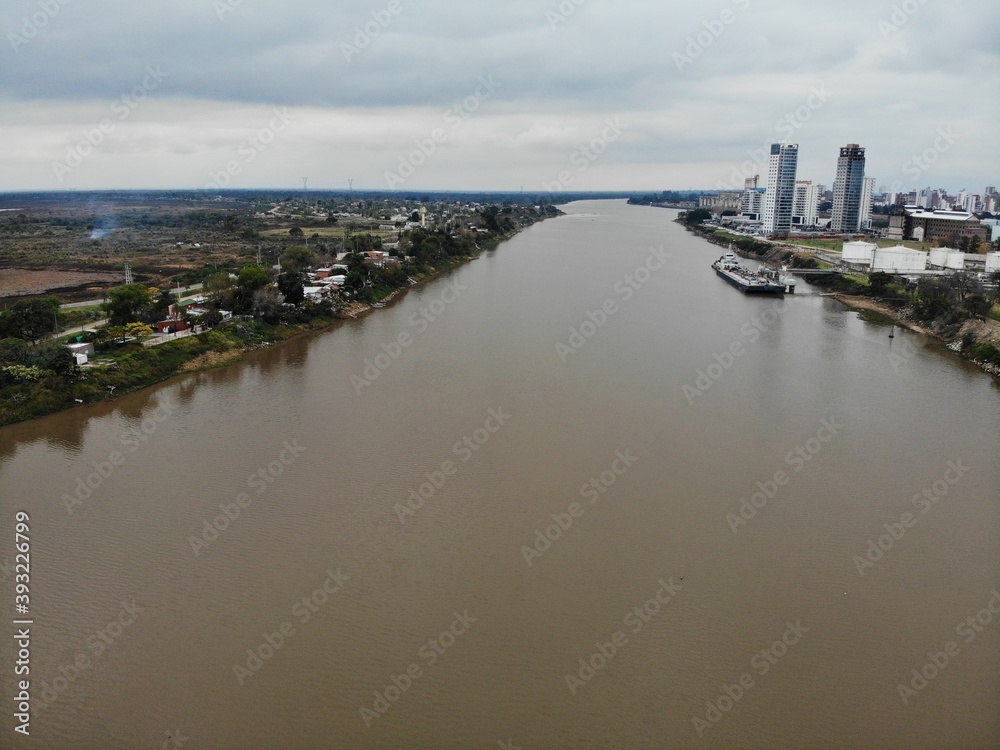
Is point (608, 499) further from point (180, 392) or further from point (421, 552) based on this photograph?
point (180, 392)

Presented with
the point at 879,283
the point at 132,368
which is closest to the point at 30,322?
the point at 132,368

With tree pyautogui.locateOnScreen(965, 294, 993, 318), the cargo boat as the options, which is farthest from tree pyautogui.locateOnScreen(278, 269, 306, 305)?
tree pyautogui.locateOnScreen(965, 294, 993, 318)

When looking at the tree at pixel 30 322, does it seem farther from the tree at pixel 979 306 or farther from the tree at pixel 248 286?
the tree at pixel 979 306

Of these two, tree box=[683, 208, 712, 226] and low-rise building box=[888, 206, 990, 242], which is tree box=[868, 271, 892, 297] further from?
tree box=[683, 208, 712, 226]

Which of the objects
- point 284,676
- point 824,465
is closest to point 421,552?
point 284,676

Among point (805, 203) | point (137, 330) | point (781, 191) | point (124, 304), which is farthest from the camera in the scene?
point (805, 203)

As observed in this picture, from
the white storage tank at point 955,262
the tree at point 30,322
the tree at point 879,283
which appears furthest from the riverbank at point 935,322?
the tree at point 30,322

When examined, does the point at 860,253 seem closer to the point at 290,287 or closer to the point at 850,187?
the point at 850,187
